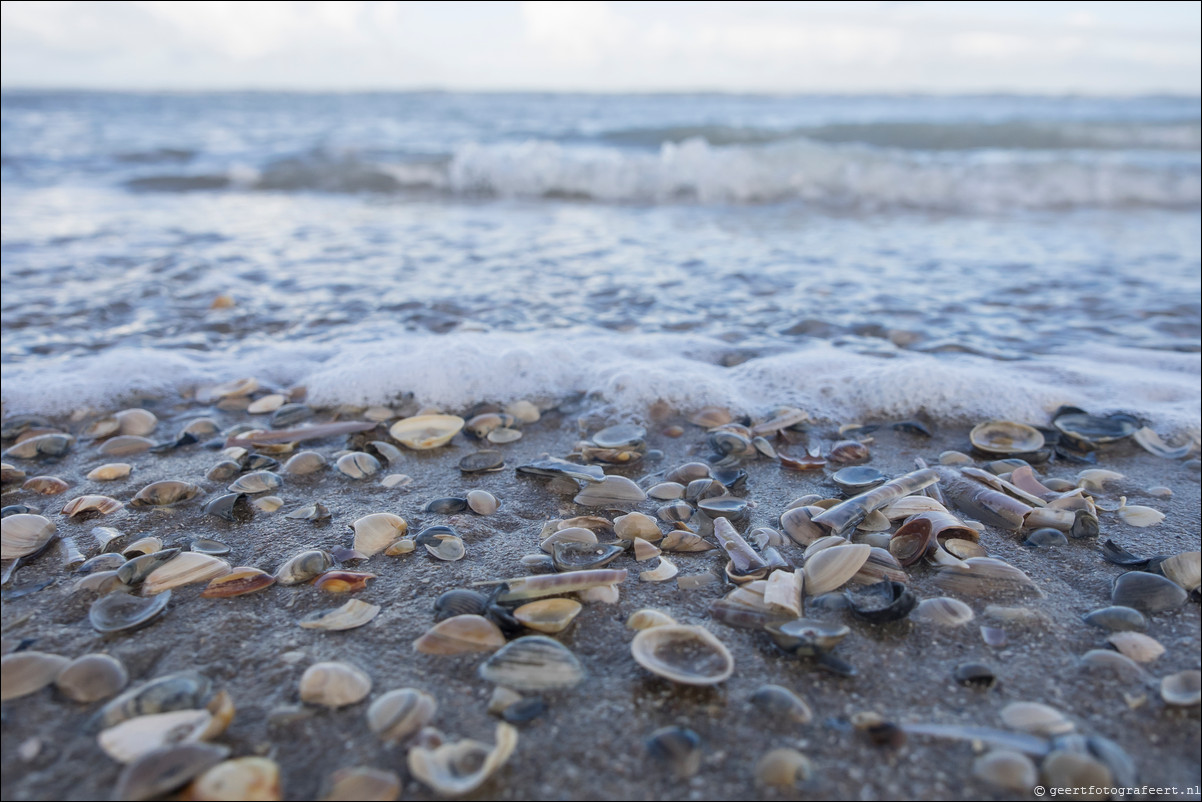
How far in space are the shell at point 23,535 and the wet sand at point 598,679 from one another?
47 millimetres

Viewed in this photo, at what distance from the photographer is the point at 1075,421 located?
2500 millimetres

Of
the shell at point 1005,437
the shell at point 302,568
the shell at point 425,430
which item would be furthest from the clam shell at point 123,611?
the shell at point 1005,437

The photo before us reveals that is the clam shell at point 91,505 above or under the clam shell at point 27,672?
under

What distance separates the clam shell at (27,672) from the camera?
1.22m

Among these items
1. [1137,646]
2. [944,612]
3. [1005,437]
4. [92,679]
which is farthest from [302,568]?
[1005,437]

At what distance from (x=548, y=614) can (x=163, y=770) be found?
674 millimetres

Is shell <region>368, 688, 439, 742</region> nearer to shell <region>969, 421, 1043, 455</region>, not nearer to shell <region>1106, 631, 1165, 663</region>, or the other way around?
shell <region>1106, 631, 1165, 663</region>

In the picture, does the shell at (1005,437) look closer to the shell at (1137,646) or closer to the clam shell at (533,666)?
the shell at (1137,646)

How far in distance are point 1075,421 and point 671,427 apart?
1423mm

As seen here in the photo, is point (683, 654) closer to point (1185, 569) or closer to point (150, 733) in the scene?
point (150, 733)

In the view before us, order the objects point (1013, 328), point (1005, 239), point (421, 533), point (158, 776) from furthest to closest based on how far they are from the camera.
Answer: point (1005, 239) < point (1013, 328) < point (421, 533) < point (158, 776)

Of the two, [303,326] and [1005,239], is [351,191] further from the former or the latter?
[1005,239]

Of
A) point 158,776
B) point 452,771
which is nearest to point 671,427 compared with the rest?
point 452,771

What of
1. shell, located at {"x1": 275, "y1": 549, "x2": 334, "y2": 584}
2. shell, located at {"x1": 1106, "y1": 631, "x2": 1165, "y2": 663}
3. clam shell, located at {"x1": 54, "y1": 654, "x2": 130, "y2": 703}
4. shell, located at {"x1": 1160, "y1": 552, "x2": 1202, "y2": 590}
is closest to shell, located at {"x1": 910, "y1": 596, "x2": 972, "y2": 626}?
shell, located at {"x1": 1106, "y1": 631, "x2": 1165, "y2": 663}
